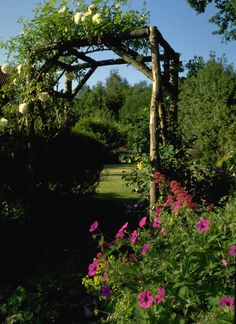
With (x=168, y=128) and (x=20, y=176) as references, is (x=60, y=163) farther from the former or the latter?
(x=168, y=128)

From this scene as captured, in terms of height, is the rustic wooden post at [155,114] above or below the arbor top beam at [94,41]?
below

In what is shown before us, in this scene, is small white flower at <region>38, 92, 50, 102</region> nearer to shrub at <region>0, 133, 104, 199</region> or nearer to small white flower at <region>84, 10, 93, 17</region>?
shrub at <region>0, 133, 104, 199</region>

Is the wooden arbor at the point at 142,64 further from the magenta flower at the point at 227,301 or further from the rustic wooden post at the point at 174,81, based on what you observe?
the magenta flower at the point at 227,301

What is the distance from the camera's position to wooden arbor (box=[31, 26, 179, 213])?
5070 millimetres

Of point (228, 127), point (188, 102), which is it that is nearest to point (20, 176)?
point (228, 127)

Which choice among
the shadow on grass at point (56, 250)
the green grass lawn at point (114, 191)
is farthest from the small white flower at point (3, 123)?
the green grass lawn at point (114, 191)

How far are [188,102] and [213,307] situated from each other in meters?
10.6

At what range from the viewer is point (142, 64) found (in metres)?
5.39

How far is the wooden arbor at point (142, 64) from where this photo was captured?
16.6 ft

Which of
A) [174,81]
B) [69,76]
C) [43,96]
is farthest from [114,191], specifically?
[43,96]

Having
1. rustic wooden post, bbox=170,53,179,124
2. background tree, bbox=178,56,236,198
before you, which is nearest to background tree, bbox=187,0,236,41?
background tree, bbox=178,56,236,198

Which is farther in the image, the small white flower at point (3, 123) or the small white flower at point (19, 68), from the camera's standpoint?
the small white flower at point (19, 68)

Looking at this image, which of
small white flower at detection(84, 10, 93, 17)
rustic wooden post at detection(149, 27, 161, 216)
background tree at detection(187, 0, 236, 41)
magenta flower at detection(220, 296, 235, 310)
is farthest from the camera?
background tree at detection(187, 0, 236, 41)

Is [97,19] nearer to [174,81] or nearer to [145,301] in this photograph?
[174,81]
